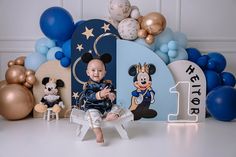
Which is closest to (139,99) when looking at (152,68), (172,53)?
(152,68)

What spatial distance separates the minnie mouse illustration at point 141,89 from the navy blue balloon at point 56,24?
1.14ft

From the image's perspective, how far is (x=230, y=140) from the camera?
123 centimetres

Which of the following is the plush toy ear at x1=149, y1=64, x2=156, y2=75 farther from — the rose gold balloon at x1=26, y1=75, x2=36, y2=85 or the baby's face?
the rose gold balloon at x1=26, y1=75, x2=36, y2=85

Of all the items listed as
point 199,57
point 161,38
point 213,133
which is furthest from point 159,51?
point 213,133

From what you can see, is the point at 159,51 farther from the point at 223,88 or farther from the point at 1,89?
the point at 1,89

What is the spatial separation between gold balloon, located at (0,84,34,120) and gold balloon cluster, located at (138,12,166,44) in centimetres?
59

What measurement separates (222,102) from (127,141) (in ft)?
1.64

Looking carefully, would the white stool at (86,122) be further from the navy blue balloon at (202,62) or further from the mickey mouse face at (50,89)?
the navy blue balloon at (202,62)

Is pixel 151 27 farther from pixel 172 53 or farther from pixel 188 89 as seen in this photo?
pixel 188 89

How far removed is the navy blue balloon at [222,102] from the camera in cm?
141

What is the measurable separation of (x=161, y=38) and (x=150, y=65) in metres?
0.14

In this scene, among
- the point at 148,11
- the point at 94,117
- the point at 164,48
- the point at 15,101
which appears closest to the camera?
the point at 94,117

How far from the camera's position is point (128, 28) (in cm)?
143

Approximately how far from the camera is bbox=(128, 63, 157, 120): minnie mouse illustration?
1469 mm
